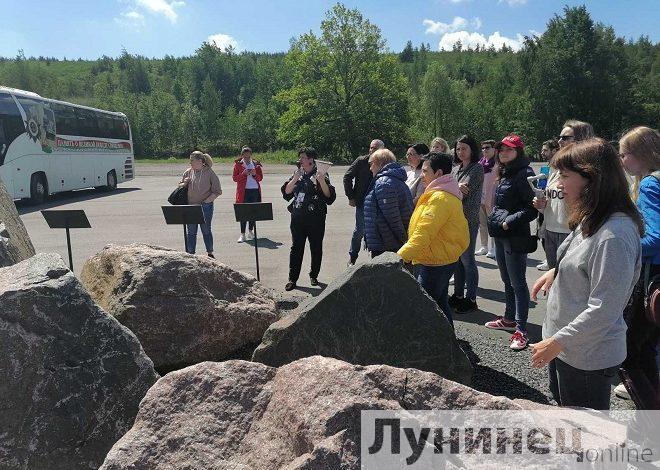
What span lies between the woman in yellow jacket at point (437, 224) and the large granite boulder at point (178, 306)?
1.50m

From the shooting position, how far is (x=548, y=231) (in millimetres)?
4828

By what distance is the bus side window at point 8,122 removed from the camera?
15.4m

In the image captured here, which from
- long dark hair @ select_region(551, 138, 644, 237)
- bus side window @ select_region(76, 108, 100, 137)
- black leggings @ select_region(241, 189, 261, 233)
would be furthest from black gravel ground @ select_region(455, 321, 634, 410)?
bus side window @ select_region(76, 108, 100, 137)

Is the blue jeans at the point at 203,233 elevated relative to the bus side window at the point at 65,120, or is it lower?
lower

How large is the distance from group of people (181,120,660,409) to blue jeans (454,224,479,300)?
12mm

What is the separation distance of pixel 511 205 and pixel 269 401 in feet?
11.1

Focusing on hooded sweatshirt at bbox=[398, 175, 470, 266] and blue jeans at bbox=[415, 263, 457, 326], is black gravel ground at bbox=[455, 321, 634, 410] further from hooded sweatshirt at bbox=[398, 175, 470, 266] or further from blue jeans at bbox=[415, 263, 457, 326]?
hooded sweatshirt at bbox=[398, 175, 470, 266]

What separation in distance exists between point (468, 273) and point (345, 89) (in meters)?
44.0

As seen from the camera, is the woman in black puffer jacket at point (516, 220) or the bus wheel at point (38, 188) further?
the bus wheel at point (38, 188)

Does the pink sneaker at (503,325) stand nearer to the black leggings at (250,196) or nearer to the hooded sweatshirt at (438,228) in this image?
the hooded sweatshirt at (438,228)

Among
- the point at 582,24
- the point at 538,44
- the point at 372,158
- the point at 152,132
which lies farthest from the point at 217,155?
the point at 372,158

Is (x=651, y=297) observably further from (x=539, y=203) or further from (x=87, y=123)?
(x=87, y=123)

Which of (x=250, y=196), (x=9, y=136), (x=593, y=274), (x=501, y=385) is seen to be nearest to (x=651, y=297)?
(x=593, y=274)

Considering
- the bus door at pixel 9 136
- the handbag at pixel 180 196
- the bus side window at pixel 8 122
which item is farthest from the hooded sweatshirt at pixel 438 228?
the bus side window at pixel 8 122
